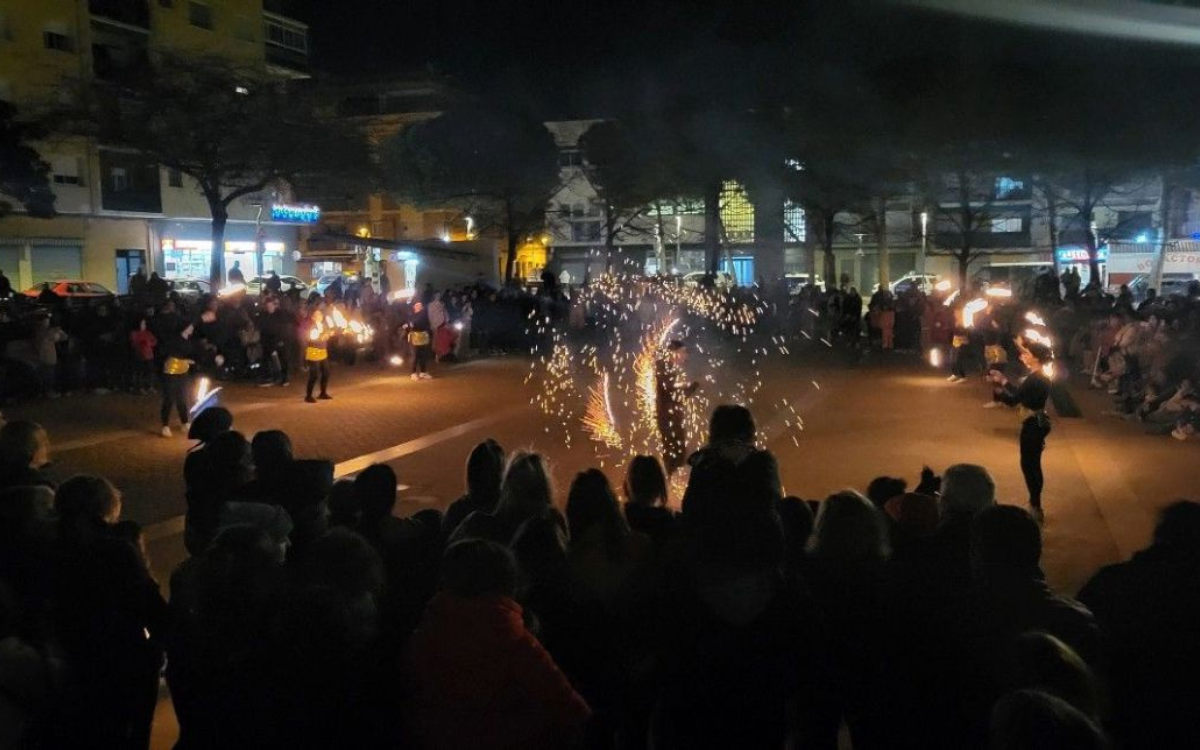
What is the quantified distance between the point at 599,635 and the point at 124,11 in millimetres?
42542

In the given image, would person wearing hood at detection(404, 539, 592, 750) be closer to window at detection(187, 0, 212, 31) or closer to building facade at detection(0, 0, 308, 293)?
building facade at detection(0, 0, 308, 293)

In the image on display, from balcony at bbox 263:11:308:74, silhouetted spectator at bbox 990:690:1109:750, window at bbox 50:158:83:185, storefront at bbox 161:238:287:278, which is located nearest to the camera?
silhouetted spectator at bbox 990:690:1109:750

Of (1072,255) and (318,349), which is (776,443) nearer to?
(318,349)

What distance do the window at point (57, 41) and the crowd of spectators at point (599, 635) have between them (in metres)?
38.5

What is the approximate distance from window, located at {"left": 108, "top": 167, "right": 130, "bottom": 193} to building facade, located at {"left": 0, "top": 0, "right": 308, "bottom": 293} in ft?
0.12

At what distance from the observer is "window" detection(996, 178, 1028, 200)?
1583 inches

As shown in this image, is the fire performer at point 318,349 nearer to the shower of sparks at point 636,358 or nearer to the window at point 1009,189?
the shower of sparks at point 636,358

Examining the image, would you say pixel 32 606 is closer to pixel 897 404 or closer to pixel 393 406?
pixel 393 406

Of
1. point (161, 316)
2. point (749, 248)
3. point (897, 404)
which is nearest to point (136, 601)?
point (161, 316)

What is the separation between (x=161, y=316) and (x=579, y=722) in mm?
12652

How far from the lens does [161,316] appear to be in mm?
14281

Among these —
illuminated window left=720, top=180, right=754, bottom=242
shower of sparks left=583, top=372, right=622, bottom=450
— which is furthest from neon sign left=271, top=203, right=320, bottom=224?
shower of sparks left=583, top=372, right=622, bottom=450

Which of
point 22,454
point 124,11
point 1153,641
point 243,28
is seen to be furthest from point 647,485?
point 243,28

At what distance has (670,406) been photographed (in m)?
9.60
